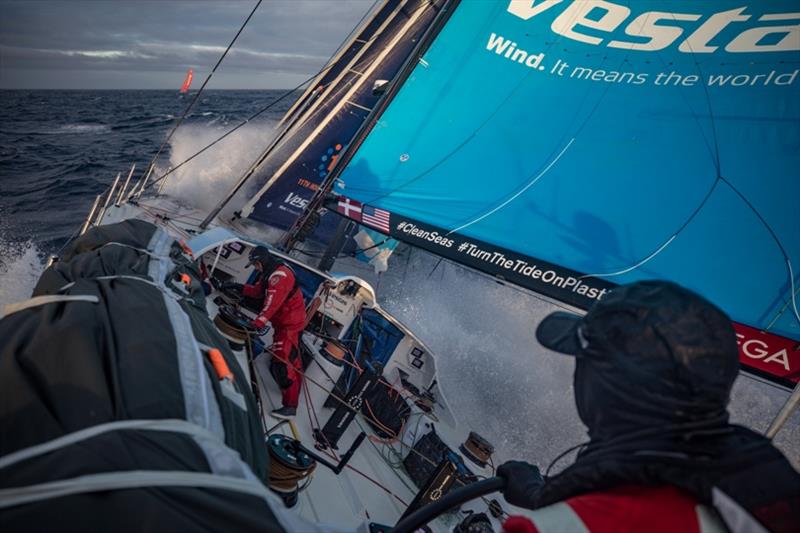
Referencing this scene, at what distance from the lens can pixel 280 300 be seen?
425 cm

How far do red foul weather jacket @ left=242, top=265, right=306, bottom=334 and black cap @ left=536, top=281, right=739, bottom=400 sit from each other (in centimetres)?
363

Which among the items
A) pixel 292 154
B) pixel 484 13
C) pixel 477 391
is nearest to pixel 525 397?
pixel 477 391

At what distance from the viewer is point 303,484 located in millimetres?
3250

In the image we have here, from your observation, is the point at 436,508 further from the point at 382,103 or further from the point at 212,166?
the point at 212,166

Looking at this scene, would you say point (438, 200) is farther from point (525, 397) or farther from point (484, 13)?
point (525, 397)

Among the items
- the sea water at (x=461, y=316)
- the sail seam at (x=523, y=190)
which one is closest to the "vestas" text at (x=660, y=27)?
the sail seam at (x=523, y=190)

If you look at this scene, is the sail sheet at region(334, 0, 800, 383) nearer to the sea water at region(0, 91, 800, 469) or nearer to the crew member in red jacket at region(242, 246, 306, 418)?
the crew member in red jacket at region(242, 246, 306, 418)

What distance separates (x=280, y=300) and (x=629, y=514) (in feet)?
12.5

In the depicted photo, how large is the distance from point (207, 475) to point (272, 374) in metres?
3.60

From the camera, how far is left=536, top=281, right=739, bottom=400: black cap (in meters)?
0.88

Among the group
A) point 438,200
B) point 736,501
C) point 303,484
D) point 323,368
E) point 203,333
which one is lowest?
point 303,484

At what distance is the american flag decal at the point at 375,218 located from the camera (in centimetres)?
488

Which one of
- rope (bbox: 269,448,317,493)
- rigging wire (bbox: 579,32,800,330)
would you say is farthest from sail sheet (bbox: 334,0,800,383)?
rope (bbox: 269,448,317,493)

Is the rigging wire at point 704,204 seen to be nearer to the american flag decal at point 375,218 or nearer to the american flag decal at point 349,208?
the american flag decal at point 375,218
